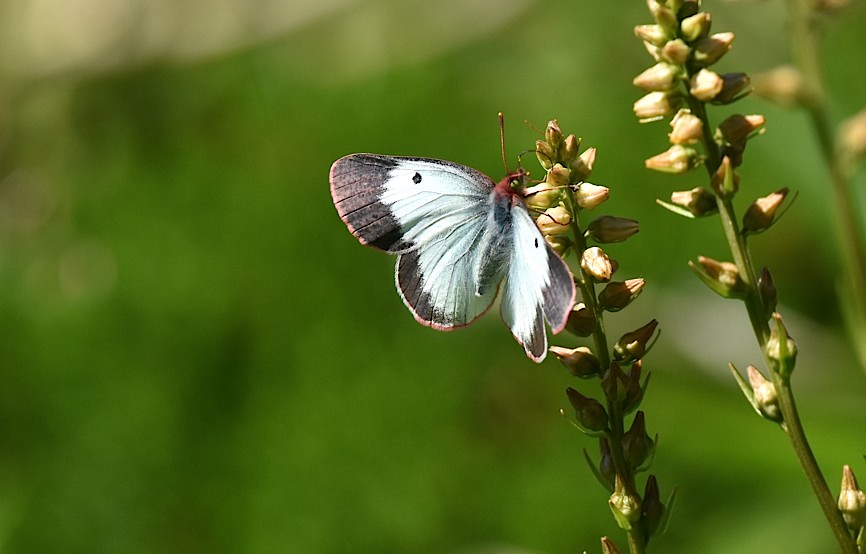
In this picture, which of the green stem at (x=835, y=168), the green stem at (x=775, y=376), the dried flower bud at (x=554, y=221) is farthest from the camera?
the green stem at (x=835, y=168)

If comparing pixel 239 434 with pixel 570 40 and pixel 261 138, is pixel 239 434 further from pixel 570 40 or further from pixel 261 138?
pixel 570 40

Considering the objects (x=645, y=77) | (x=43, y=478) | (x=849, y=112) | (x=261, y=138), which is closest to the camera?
(x=645, y=77)

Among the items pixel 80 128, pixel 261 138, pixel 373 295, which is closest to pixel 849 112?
pixel 373 295

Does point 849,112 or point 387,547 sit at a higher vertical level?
point 849,112

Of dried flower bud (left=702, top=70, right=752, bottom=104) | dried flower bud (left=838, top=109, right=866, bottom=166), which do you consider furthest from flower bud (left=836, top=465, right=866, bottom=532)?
dried flower bud (left=838, top=109, right=866, bottom=166)

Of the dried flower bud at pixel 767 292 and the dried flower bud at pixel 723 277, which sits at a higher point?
the dried flower bud at pixel 723 277

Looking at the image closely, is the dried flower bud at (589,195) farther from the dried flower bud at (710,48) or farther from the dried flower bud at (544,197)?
the dried flower bud at (710,48)

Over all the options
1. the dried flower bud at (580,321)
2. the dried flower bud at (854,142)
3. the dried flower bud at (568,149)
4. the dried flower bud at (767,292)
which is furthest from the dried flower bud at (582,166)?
the dried flower bud at (854,142)
